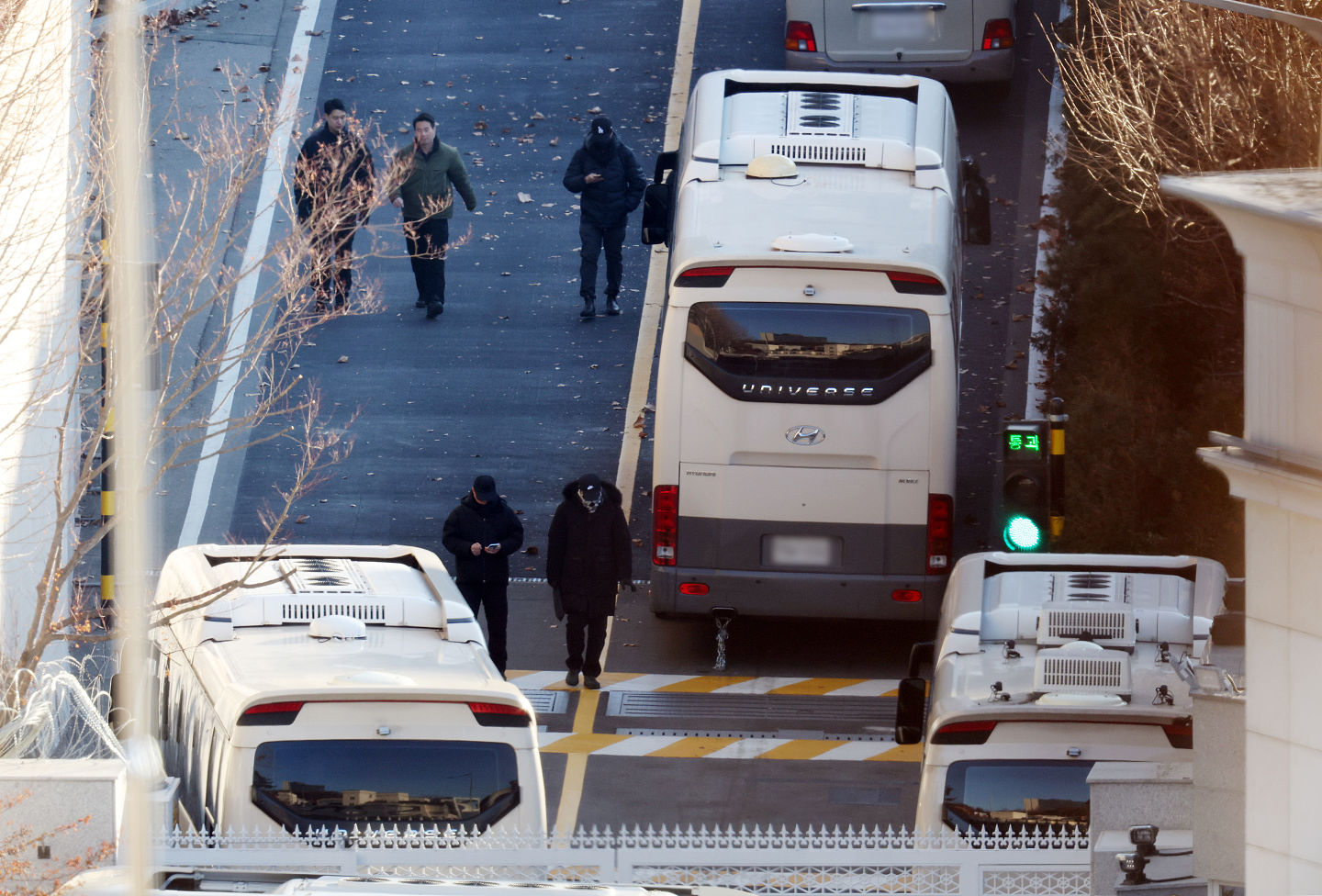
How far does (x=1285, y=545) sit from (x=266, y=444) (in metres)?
13.7

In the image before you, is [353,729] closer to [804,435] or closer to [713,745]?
[713,745]


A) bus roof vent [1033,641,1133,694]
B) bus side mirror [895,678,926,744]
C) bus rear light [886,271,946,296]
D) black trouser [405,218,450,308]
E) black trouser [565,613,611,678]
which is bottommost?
black trouser [565,613,611,678]

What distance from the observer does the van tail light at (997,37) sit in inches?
924

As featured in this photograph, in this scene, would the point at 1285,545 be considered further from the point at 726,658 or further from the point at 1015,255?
the point at 1015,255

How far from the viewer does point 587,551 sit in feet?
47.4

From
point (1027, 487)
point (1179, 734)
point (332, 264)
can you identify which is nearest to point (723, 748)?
point (1027, 487)

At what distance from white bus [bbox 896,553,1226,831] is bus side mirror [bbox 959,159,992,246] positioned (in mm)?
7011

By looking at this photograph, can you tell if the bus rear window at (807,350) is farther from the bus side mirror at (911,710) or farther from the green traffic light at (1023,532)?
the bus side mirror at (911,710)

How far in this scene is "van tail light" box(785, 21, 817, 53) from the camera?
2353 centimetres

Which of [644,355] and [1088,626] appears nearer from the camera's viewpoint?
[1088,626]

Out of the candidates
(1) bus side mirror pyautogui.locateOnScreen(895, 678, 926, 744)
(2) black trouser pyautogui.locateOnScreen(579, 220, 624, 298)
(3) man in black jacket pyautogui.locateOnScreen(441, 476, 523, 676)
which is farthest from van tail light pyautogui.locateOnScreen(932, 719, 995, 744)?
(2) black trouser pyautogui.locateOnScreen(579, 220, 624, 298)

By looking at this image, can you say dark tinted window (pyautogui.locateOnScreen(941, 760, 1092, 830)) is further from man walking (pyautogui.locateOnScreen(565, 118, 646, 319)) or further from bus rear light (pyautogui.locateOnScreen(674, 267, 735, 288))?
man walking (pyautogui.locateOnScreen(565, 118, 646, 319))

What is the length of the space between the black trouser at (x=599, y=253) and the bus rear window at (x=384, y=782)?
36.7 feet

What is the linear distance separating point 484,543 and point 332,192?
3011 mm
